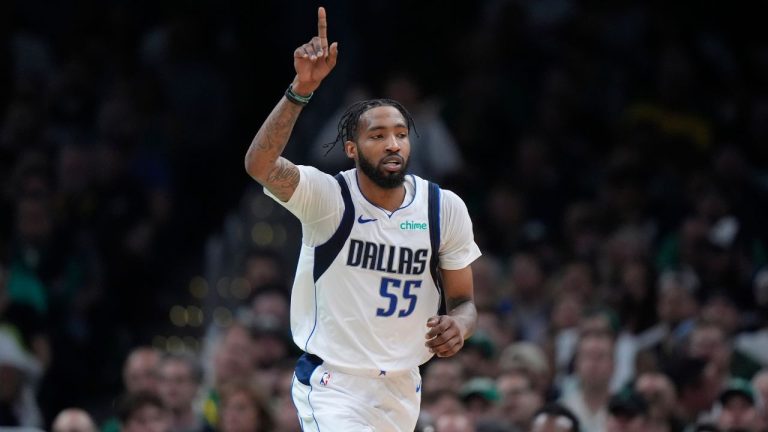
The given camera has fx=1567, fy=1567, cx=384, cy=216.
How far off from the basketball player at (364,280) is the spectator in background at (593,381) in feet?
11.3

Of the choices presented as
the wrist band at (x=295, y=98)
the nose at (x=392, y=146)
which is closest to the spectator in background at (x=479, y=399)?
the nose at (x=392, y=146)

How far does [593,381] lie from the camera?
10805 mm

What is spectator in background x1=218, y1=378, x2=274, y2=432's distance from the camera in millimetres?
10305

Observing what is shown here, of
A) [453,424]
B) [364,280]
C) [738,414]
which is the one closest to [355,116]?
[364,280]

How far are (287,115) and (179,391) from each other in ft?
14.5

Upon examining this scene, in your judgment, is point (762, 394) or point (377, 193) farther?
point (762, 394)

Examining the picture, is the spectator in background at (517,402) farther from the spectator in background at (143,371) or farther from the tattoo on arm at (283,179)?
the tattoo on arm at (283,179)

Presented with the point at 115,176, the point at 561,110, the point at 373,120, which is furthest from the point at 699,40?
the point at 373,120

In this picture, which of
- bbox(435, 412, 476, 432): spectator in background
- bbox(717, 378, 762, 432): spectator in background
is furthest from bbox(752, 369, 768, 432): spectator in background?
bbox(435, 412, 476, 432): spectator in background

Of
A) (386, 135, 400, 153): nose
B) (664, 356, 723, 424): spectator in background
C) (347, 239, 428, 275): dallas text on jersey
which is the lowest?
(664, 356, 723, 424): spectator in background

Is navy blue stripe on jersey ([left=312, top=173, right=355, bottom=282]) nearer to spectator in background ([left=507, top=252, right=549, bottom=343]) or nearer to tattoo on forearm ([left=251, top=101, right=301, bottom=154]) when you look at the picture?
tattoo on forearm ([left=251, top=101, right=301, bottom=154])

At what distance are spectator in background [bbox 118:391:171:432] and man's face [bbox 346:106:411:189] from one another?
3509 millimetres

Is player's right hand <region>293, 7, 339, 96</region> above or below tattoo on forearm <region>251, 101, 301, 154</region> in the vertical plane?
above

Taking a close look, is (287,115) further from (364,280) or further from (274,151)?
(364,280)
